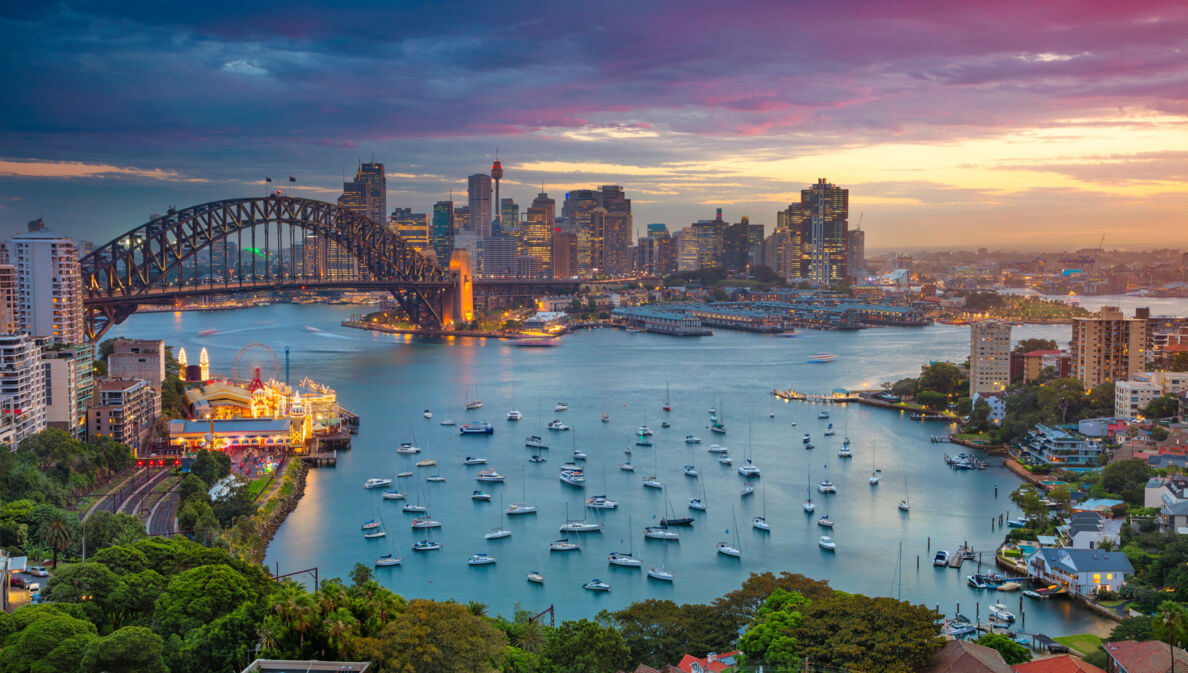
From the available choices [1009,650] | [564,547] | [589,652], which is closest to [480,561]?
[564,547]

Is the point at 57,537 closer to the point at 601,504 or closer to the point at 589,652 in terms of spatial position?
the point at 589,652

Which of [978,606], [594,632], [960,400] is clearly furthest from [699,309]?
[594,632]

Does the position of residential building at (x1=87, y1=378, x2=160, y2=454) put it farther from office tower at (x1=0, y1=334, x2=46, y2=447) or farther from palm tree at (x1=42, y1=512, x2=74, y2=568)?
palm tree at (x1=42, y1=512, x2=74, y2=568)

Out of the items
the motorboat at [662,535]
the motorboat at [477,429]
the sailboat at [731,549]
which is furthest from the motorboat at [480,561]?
the motorboat at [477,429]

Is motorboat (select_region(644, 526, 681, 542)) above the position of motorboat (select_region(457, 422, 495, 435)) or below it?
below

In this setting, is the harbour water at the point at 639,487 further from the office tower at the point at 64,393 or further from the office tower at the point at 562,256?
the office tower at the point at 562,256

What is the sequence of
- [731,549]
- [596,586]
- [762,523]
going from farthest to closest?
[762,523], [731,549], [596,586]

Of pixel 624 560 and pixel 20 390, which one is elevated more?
pixel 20 390

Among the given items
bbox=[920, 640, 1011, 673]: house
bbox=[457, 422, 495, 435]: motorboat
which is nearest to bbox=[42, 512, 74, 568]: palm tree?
bbox=[920, 640, 1011, 673]: house
